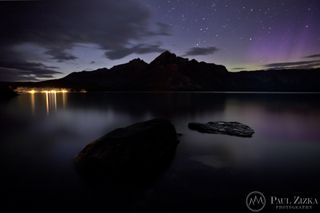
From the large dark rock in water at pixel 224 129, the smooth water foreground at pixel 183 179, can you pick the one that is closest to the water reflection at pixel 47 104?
the smooth water foreground at pixel 183 179

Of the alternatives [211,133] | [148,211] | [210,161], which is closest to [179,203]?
[148,211]

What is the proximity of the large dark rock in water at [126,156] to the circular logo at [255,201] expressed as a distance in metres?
3.52

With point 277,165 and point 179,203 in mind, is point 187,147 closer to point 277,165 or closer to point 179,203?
point 277,165

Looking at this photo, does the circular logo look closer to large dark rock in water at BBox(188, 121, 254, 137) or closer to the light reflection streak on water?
large dark rock in water at BBox(188, 121, 254, 137)

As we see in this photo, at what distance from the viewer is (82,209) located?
5.71 meters

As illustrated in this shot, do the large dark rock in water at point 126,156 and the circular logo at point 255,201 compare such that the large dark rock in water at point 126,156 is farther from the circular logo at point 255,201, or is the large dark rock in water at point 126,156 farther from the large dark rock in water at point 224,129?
the large dark rock in water at point 224,129

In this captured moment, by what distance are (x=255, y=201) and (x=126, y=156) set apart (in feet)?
16.1

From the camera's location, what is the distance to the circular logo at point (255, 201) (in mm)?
5840

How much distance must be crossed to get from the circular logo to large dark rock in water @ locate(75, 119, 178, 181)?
Answer: 352 cm

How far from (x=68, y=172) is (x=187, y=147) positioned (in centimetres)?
682

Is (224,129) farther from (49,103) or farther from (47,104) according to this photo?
(49,103)

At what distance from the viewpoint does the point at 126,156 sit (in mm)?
7457

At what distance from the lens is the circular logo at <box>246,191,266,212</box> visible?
5.84 m

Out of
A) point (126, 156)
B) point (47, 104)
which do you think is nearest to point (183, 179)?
point (126, 156)
